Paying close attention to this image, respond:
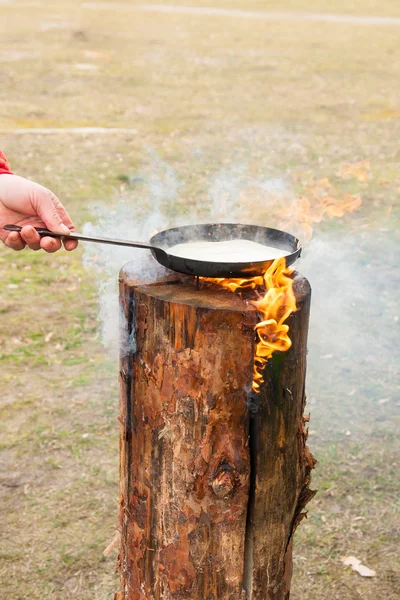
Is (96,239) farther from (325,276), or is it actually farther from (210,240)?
(325,276)

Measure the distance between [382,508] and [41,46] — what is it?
17.5 m

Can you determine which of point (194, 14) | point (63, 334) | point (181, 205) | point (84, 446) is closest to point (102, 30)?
point (194, 14)

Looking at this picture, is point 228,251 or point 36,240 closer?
point 228,251

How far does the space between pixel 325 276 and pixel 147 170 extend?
4217 mm

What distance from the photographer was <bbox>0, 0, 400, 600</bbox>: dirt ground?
→ 4.20 meters

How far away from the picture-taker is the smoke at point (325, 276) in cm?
514

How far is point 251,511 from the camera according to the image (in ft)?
9.03

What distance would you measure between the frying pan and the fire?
0.07 meters

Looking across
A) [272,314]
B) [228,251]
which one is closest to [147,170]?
[228,251]

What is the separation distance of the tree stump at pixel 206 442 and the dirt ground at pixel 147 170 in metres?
1.23

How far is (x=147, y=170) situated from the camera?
10625mm

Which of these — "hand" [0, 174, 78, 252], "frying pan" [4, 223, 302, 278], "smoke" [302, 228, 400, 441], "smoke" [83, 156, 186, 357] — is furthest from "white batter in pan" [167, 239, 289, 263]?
"smoke" [302, 228, 400, 441]

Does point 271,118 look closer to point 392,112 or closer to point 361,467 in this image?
point 392,112

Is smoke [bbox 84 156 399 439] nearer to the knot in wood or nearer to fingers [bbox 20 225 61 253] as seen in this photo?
fingers [bbox 20 225 61 253]
